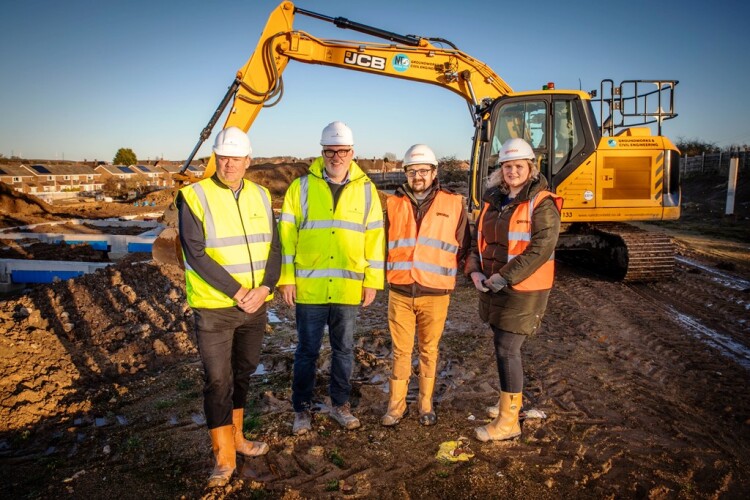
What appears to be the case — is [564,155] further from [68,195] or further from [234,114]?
[68,195]

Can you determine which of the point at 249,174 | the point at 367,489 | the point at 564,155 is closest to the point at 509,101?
the point at 564,155

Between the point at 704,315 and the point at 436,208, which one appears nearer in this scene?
the point at 436,208

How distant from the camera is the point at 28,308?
6199 millimetres

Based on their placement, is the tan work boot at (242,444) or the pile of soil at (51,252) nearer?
the tan work boot at (242,444)

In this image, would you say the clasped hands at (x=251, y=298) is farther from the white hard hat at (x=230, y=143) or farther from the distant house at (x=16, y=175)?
the distant house at (x=16, y=175)

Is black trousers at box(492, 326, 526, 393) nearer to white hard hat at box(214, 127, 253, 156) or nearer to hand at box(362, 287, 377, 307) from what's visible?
hand at box(362, 287, 377, 307)

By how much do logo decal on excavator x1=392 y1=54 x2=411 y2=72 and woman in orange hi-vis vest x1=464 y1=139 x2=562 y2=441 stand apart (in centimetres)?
529

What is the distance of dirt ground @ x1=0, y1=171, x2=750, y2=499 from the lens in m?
3.08

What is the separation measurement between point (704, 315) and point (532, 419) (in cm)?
437

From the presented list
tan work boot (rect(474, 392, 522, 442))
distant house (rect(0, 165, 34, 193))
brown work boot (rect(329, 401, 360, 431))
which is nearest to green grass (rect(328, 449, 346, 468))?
brown work boot (rect(329, 401, 360, 431))

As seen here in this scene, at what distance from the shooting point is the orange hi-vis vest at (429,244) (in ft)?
11.8

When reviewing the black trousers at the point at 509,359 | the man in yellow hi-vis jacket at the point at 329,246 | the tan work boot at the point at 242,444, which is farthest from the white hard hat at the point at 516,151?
the tan work boot at the point at 242,444

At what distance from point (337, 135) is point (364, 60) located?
201 inches

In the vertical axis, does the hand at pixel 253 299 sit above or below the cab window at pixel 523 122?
below
